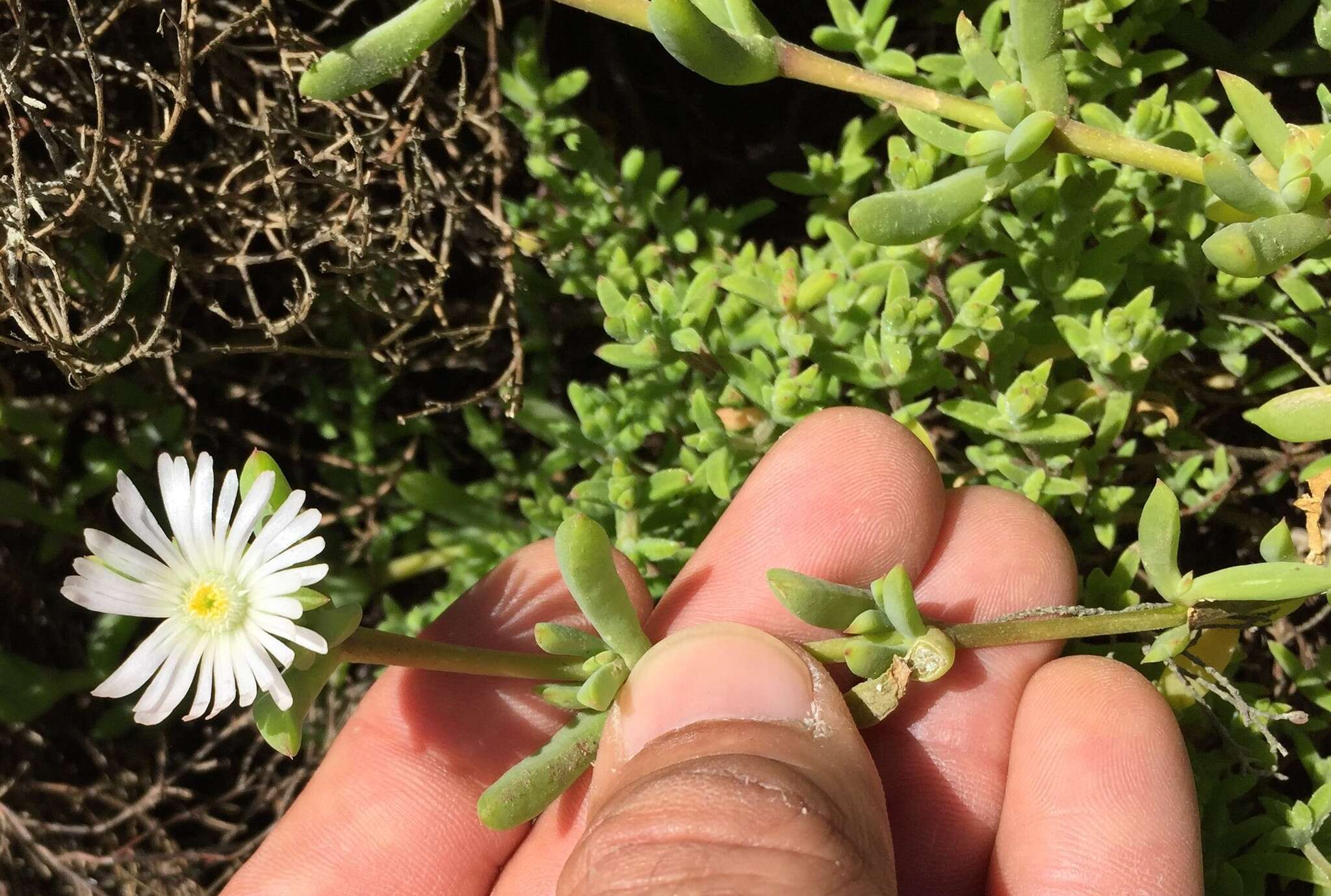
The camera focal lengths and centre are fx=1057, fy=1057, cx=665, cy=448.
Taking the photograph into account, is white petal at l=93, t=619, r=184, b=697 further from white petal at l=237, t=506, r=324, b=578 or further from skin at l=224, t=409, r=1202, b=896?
skin at l=224, t=409, r=1202, b=896

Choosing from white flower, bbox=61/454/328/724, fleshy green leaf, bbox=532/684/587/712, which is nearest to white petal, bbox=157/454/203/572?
white flower, bbox=61/454/328/724

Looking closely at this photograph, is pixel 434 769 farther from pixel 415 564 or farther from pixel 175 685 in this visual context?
pixel 175 685

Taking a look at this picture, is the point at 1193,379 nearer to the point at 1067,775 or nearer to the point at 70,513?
the point at 1067,775

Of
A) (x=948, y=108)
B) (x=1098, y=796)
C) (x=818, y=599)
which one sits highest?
Result: (x=948, y=108)

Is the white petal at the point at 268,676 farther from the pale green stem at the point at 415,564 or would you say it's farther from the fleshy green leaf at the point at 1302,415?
the fleshy green leaf at the point at 1302,415

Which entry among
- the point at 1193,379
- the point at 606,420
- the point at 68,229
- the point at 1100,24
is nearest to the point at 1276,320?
the point at 1193,379

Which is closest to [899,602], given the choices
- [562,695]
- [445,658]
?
[562,695]

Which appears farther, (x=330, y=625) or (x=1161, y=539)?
(x=1161, y=539)

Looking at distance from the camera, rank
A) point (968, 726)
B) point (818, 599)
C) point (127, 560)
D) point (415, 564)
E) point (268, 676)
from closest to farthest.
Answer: point (268, 676), point (127, 560), point (818, 599), point (968, 726), point (415, 564)
